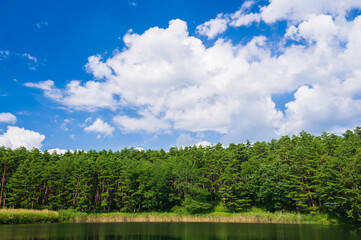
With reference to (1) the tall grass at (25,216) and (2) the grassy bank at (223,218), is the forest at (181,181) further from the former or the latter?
(1) the tall grass at (25,216)

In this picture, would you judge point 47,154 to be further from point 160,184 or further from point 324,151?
point 324,151

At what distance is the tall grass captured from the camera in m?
42.2

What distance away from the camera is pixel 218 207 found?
2766 inches

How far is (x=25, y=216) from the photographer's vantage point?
44219mm

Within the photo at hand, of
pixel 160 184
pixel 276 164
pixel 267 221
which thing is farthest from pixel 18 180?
pixel 276 164

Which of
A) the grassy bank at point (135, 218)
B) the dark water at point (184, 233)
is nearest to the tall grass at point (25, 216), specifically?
the grassy bank at point (135, 218)

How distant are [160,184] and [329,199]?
135 ft

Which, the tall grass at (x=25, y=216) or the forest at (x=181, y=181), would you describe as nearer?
the tall grass at (x=25, y=216)

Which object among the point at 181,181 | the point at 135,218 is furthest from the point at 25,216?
the point at 181,181

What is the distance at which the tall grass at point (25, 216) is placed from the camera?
A: 42.2 meters

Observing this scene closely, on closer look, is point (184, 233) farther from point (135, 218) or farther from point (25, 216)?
point (25, 216)

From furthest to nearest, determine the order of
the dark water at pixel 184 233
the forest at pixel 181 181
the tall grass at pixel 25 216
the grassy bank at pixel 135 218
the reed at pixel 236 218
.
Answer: the forest at pixel 181 181
the reed at pixel 236 218
the grassy bank at pixel 135 218
the tall grass at pixel 25 216
the dark water at pixel 184 233

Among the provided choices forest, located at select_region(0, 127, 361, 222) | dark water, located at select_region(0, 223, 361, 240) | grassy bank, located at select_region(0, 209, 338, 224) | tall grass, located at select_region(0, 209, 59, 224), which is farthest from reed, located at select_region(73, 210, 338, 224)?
dark water, located at select_region(0, 223, 361, 240)

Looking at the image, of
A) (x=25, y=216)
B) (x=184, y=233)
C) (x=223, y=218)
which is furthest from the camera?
(x=223, y=218)
